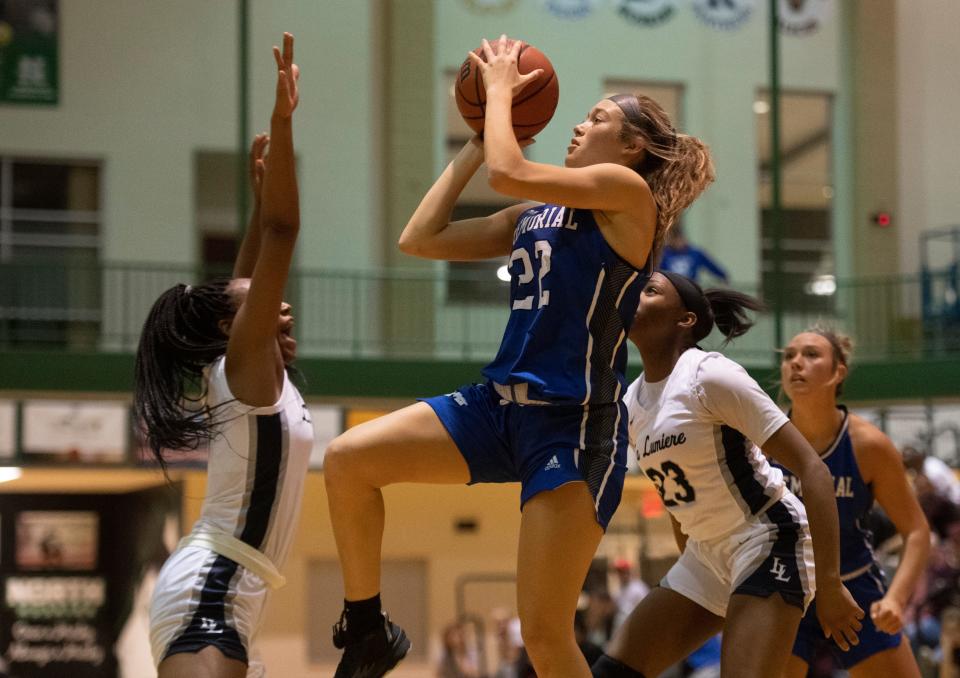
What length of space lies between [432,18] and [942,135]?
20.2 ft

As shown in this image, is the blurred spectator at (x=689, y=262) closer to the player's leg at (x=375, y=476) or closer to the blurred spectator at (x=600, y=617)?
the blurred spectator at (x=600, y=617)

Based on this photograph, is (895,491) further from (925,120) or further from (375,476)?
(925,120)

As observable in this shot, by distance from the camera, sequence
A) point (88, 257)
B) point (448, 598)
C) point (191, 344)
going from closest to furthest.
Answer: point (191, 344) → point (88, 257) → point (448, 598)

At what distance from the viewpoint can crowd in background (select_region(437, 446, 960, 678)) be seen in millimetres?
8375

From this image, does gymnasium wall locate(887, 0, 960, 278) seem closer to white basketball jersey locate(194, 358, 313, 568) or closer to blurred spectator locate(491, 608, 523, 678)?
blurred spectator locate(491, 608, 523, 678)

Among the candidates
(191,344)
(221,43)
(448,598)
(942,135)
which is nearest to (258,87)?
(221,43)

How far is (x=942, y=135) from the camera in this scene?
643 inches

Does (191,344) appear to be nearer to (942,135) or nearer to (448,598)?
(448,598)

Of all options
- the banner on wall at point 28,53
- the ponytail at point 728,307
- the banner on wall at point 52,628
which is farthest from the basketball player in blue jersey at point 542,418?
the banner on wall at point 28,53

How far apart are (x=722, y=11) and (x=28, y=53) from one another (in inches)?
300

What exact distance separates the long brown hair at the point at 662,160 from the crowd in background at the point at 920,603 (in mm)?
3618

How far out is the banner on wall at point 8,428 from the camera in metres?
13.1

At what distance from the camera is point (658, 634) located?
4090mm

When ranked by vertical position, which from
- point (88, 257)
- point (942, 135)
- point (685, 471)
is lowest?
point (685, 471)
